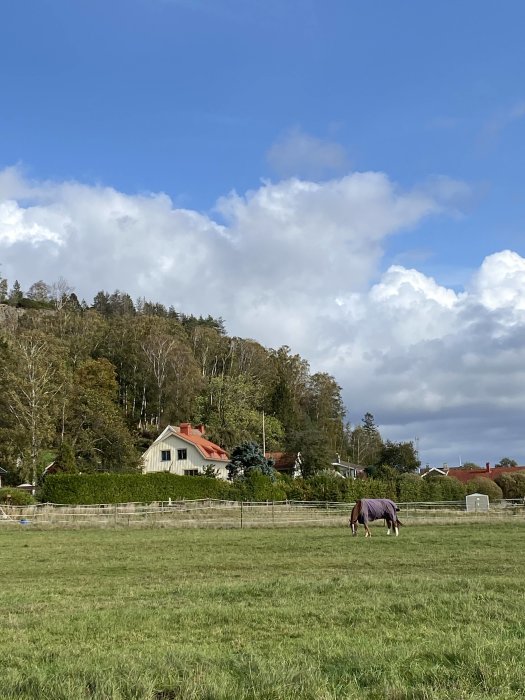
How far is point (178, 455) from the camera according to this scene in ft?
240

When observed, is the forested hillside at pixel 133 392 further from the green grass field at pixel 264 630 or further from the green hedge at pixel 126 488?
the green grass field at pixel 264 630

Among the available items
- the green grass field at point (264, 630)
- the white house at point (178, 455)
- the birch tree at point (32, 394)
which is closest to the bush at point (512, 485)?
the white house at point (178, 455)

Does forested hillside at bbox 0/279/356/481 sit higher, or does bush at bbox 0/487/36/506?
forested hillside at bbox 0/279/356/481

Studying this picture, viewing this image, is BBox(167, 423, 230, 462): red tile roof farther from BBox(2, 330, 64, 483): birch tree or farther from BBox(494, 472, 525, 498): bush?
BBox(494, 472, 525, 498): bush

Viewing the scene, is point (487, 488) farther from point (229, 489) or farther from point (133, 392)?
point (133, 392)

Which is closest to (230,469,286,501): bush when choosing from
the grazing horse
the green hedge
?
the green hedge

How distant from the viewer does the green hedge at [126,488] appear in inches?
1874

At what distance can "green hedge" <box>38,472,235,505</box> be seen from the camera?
156 ft

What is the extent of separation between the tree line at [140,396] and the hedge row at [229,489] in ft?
30.2

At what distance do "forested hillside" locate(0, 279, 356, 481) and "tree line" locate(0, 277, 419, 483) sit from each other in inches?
5.3

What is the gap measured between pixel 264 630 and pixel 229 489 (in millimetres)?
48556

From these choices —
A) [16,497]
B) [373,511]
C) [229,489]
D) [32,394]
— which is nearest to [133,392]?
[32,394]

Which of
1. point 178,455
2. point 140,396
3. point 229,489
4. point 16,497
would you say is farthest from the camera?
point 140,396

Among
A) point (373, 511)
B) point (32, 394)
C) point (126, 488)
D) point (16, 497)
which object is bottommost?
point (16, 497)
